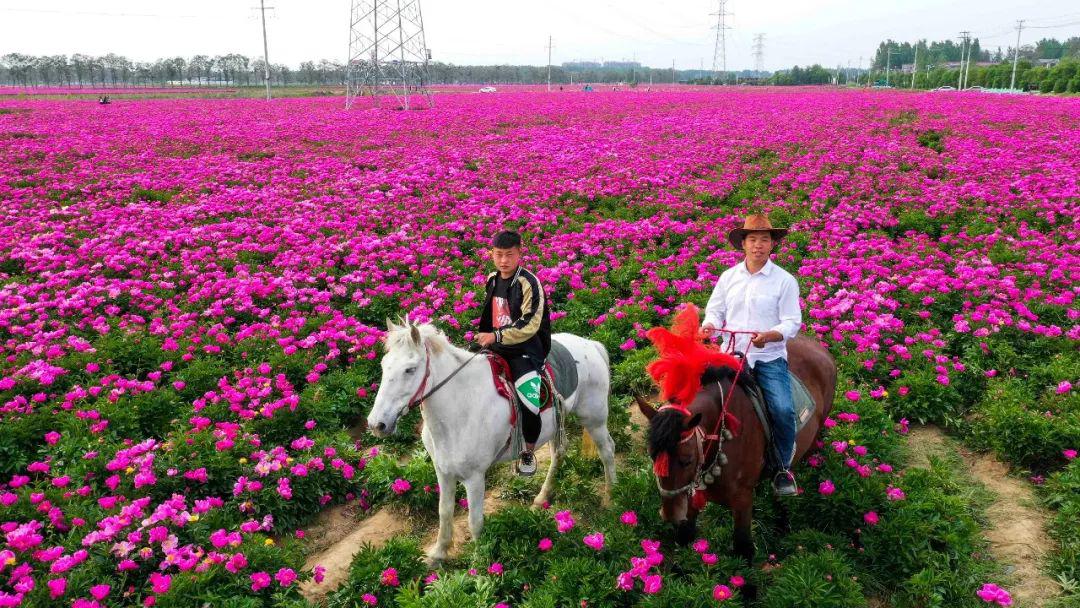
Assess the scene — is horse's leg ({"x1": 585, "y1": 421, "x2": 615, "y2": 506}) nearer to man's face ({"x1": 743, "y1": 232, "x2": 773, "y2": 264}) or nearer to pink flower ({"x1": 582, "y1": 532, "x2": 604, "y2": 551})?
pink flower ({"x1": 582, "y1": 532, "x2": 604, "y2": 551})

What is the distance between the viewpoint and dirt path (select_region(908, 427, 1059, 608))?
472cm

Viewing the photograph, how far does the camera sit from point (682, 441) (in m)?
3.87

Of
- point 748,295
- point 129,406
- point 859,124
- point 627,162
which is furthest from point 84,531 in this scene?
point 859,124

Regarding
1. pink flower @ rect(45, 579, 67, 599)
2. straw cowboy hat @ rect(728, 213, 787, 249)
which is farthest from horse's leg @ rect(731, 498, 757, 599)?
pink flower @ rect(45, 579, 67, 599)

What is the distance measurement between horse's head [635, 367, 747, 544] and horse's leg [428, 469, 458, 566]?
73.1 inches

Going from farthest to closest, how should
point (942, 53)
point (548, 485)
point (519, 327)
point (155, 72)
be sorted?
point (942, 53), point (155, 72), point (548, 485), point (519, 327)

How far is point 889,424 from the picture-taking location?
6.45m

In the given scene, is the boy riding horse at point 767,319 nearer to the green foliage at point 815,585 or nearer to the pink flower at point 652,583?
the green foliage at point 815,585

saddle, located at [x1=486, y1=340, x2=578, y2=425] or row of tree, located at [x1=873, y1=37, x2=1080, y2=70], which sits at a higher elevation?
row of tree, located at [x1=873, y1=37, x2=1080, y2=70]

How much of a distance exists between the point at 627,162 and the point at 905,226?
29.1 feet

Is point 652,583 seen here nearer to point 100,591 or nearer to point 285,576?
point 285,576

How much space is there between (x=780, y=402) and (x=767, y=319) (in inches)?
25.5

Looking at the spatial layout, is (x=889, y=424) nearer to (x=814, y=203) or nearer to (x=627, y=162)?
(x=814, y=203)

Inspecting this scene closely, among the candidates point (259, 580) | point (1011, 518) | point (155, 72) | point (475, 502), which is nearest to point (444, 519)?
point (475, 502)
